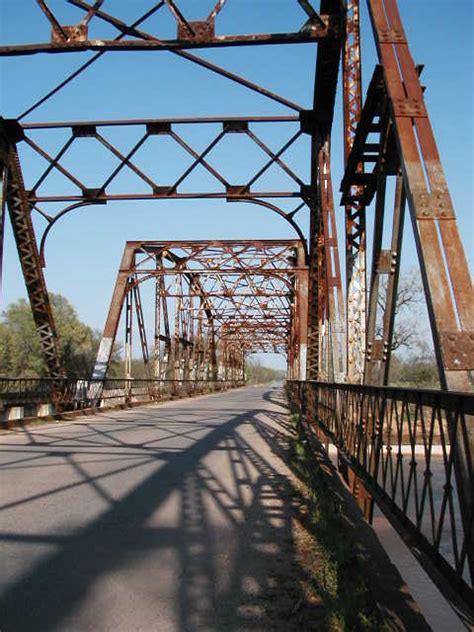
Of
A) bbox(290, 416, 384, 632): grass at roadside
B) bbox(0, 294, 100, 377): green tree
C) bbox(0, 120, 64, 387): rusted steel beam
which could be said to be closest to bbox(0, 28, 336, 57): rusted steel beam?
bbox(0, 120, 64, 387): rusted steel beam

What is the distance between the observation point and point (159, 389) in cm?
3166

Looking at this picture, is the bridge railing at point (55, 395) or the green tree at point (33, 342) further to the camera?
the green tree at point (33, 342)

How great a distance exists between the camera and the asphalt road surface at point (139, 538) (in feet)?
12.1

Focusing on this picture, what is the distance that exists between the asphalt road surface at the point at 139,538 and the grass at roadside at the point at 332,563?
0.21 m

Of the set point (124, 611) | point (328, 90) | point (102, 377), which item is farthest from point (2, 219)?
point (124, 611)

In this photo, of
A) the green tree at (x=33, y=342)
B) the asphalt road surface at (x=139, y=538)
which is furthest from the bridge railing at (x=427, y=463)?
the green tree at (x=33, y=342)

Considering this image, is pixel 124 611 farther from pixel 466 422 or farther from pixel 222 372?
pixel 222 372

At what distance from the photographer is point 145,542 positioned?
5203 millimetres

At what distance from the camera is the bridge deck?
3674 mm

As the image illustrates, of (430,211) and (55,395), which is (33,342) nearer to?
(55,395)

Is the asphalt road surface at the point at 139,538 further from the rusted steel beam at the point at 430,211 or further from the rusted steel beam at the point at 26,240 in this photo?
the rusted steel beam at the point at 26,240

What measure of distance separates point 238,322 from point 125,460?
49.6 m

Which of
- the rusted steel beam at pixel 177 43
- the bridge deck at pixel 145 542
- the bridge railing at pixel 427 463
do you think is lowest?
the bridge deck at pixel 145 542

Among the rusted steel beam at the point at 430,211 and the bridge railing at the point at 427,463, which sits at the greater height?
the rusted steel beam at the point at 430,211
